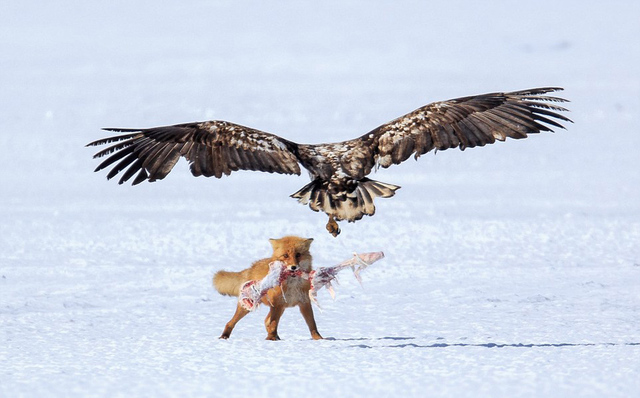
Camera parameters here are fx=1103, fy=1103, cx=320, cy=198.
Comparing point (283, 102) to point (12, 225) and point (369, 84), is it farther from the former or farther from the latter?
point (12, 225)

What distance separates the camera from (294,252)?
6109 millimetres

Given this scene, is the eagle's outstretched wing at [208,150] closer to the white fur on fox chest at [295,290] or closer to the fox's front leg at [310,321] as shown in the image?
the white fur on fox chest at [295,290]

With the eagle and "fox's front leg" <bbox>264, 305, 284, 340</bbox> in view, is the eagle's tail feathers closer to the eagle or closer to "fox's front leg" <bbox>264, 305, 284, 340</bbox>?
the eagle

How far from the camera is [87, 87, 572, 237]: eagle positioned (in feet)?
18.8

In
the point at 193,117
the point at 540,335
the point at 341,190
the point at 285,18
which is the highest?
the point at 285,18

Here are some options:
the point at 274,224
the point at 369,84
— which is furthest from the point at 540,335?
the point at 369,84

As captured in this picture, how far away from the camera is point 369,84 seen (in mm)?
22875

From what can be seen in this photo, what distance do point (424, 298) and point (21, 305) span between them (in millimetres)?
2716

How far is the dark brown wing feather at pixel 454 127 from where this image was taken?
241 inches

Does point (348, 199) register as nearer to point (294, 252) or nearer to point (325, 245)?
point (294, 252)

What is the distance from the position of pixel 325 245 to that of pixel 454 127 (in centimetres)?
382

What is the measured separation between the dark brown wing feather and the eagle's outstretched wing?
0.46m

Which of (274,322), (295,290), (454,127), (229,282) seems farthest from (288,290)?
(454,127)

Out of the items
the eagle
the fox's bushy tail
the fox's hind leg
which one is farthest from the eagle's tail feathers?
the fox's bushy tail
